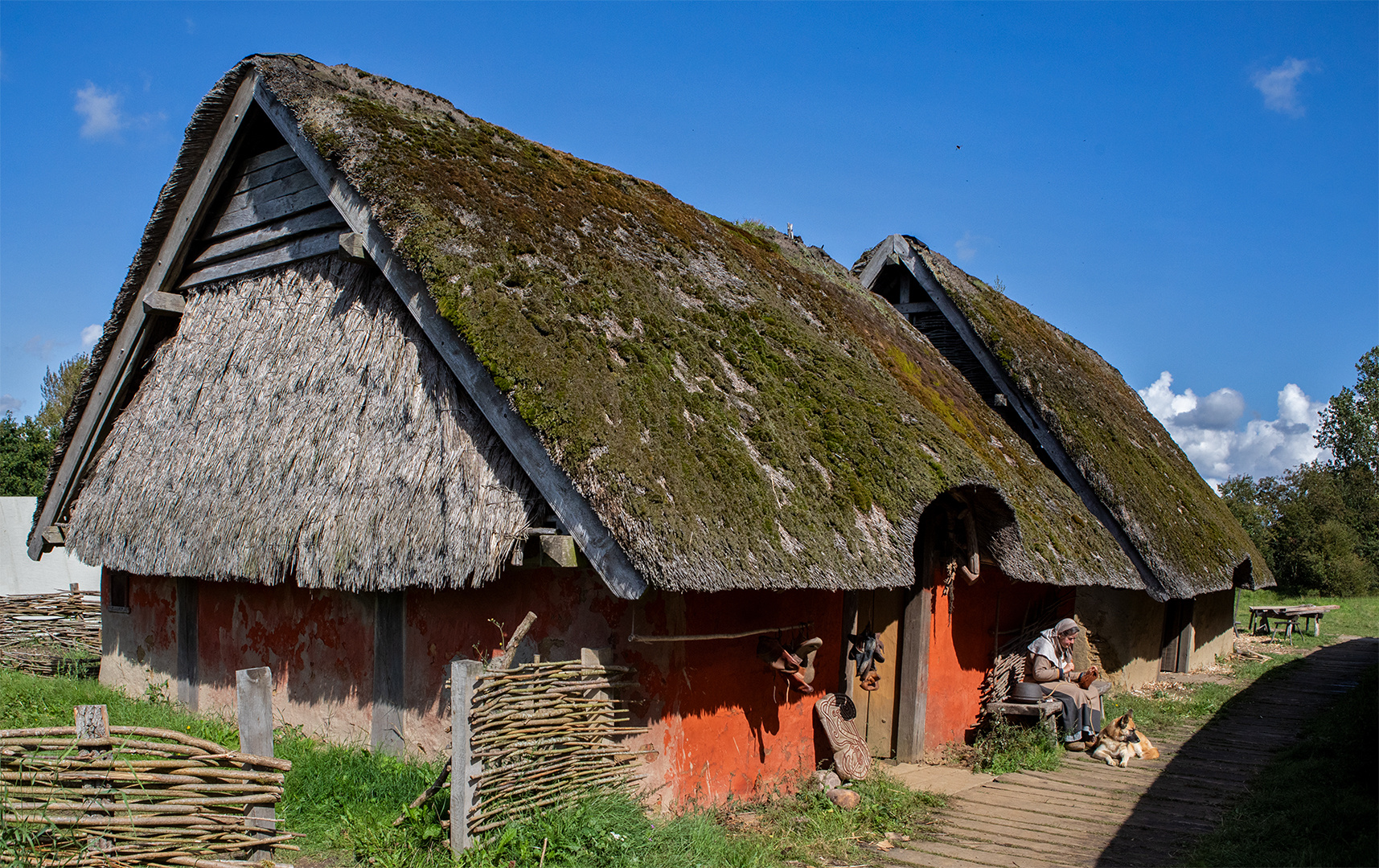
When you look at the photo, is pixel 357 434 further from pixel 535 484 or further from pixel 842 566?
pixel 842 566

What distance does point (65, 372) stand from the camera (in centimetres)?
3512

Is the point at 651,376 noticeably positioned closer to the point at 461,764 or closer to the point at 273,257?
the point at 461,764

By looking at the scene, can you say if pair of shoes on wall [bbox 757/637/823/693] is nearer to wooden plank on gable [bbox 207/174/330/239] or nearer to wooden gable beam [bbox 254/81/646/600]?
wooden gable beam [bbox 254/81/646/600]

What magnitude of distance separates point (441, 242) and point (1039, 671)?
6.63m

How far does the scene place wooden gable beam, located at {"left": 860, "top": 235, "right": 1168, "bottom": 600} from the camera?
1045 cm

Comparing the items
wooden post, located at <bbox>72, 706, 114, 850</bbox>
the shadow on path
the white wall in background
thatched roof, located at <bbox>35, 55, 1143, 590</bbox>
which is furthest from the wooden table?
the white wall in background

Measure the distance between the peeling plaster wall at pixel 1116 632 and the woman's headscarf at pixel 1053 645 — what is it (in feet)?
7.41

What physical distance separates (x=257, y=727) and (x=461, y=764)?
0.97m

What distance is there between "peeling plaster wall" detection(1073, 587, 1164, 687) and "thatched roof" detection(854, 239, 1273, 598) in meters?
0.98

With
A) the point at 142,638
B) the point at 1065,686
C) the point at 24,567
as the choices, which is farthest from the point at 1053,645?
the point at 24,567

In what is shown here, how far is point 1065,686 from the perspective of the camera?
8992 millimetres

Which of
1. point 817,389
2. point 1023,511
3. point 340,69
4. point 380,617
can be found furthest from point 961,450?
point 340,69

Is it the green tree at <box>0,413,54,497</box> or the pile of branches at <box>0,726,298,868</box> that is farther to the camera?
the green tree at <box>0,413,54,497</box>

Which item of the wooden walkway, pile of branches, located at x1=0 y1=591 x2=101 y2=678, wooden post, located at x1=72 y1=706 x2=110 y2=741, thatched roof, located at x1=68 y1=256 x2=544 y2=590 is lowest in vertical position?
the wooden walkway
